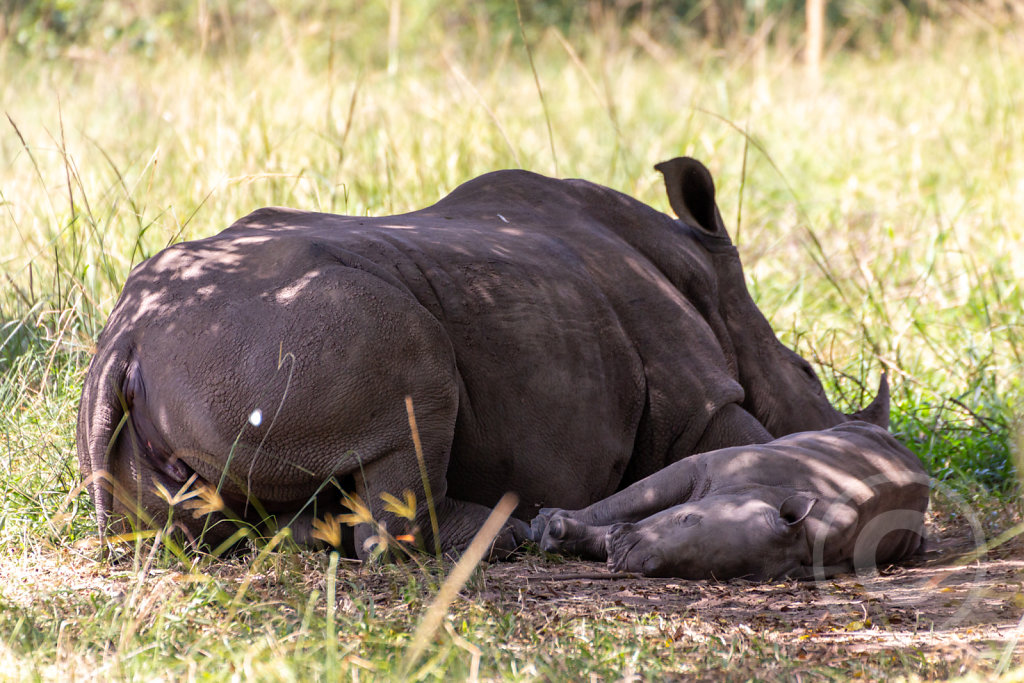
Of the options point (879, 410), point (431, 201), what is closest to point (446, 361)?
point (879, 410)

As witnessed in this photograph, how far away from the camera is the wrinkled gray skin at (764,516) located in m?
3.19

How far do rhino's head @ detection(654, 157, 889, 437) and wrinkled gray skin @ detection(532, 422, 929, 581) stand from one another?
673 mm

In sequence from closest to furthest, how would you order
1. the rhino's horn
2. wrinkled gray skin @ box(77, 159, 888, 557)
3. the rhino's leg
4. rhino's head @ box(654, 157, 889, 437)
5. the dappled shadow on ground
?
the dappled shadow on ground → wrinkled gray skin @ box(77, 159, 888, 557) → the rhino's leg → the rhino's horn → rhino's head @ box(654, 157, 889, 437)

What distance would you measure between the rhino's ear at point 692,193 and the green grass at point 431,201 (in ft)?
1.29

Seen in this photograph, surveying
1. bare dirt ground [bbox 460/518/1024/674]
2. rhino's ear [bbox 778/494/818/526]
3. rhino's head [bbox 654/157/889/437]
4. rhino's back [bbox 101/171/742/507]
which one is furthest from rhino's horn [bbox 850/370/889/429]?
rhino's ear [bbox 778/494/818/526]

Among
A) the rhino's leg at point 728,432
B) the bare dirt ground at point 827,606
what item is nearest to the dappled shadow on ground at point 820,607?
the bare dirt ground at point 827,606

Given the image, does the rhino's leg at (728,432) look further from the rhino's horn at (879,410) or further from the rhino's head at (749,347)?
the rhino's horn at (879,410)

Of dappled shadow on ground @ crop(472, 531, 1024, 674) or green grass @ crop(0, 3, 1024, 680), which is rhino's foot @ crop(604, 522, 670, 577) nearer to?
dappled shadow on ground @ crop(472, 531, 1024, 674)

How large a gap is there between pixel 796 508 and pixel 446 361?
1.04 metres

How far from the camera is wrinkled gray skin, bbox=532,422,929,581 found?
3.19 metres

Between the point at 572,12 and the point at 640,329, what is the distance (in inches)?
636

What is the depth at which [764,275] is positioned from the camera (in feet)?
23.1

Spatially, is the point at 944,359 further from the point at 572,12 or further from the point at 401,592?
the point at 572,12

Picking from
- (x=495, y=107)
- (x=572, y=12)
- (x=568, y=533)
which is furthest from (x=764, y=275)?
(x=572, y=12)
